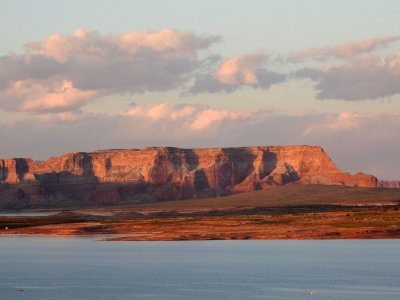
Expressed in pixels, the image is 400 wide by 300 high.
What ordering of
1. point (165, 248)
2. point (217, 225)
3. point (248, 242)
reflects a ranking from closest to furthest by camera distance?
point (165, 248) → point (248, 242) → point (217, 225)

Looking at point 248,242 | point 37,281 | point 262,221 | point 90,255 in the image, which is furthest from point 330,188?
point 37,281

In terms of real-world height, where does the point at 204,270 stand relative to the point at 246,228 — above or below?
below

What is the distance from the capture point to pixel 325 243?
7525 centimetres

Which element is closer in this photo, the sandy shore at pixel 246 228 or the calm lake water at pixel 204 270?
the calm lake water at pixel 204 270

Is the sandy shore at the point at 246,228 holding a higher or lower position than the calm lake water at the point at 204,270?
higher

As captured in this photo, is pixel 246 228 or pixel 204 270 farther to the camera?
pixel 246 228

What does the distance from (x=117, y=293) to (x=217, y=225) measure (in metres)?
56.0

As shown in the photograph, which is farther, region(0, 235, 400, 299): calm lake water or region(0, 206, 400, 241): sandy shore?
region(0, 206, 400, 241): sandy shore

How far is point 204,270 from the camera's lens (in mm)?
55000

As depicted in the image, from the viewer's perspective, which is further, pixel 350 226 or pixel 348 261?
pixel 350 226

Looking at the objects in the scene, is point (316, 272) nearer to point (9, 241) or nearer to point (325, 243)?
point (325, 243)

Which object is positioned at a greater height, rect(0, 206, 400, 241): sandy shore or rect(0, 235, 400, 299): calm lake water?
rect(0, 206, 400, 241): sandy shore

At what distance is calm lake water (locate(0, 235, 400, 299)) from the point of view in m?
44.9

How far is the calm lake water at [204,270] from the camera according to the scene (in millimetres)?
44875
